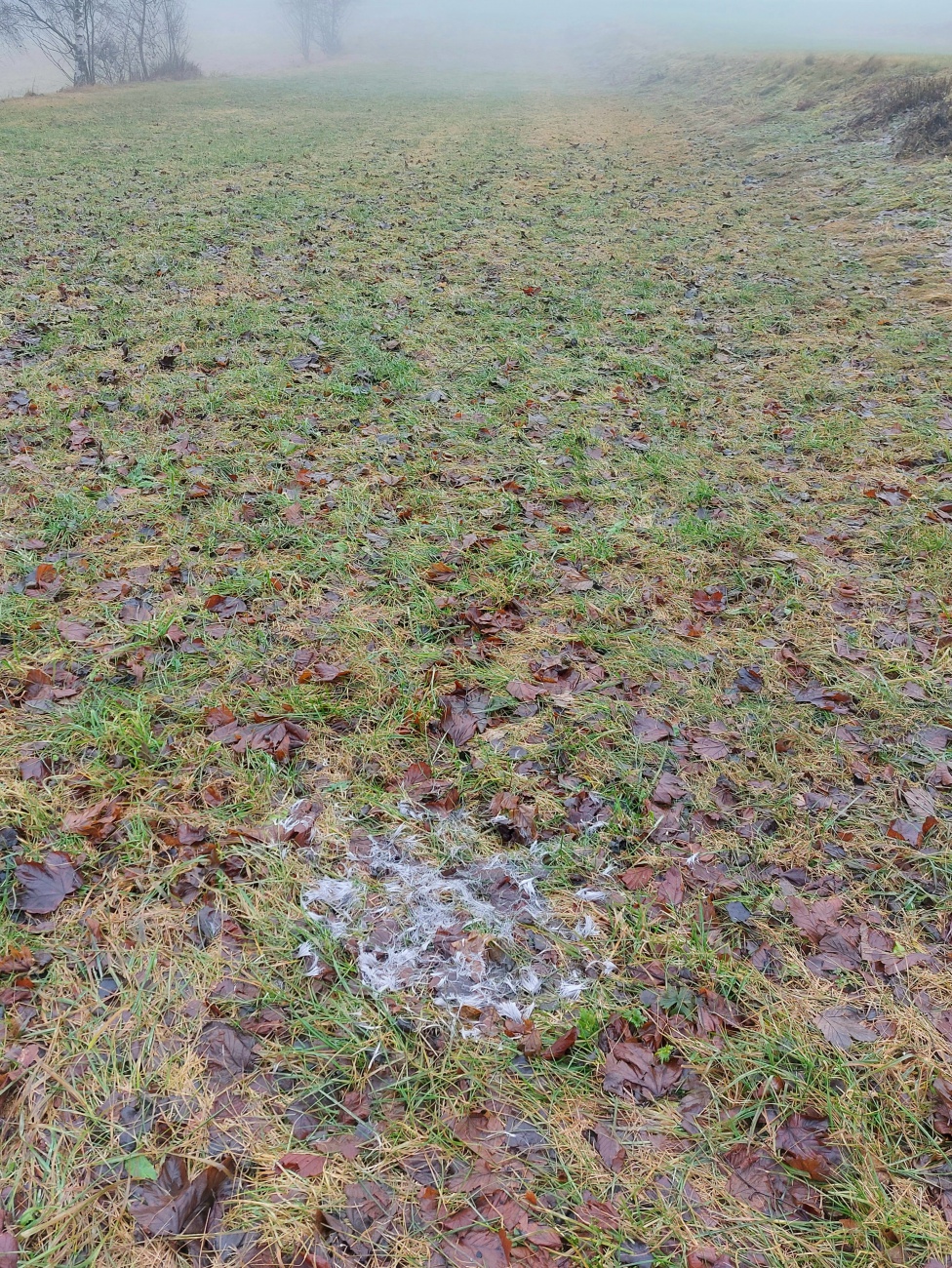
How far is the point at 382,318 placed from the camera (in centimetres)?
677

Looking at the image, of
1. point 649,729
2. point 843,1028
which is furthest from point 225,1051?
point 649,729

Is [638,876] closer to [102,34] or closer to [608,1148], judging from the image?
[608,1148]

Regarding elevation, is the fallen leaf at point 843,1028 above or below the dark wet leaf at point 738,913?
below

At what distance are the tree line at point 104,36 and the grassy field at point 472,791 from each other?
34306 millimetres

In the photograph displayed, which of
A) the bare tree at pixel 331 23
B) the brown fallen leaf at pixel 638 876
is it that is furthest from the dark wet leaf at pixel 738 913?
the bare tree at pixel 331 23

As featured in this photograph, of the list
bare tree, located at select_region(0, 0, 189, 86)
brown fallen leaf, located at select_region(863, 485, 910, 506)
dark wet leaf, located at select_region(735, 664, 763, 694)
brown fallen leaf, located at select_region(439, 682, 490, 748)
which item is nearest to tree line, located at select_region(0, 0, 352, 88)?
bare tree, located at select_region(0, 0, 189, 86)

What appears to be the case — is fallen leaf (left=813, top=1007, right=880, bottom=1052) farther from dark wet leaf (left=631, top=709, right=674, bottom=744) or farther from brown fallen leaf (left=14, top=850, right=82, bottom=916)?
brown fallen leaf (left=14, top=850, right=82, bottom=916)

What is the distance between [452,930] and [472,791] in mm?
565

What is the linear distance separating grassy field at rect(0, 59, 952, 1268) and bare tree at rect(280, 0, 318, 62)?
61813 mm

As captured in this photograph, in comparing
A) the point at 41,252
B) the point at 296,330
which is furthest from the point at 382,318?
the point at 41,252

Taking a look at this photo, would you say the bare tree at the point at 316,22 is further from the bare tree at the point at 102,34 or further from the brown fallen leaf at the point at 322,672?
the brown fallen leaf at the point at 322,672

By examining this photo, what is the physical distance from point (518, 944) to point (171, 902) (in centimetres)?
115

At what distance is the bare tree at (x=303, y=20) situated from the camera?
5056 centimetres

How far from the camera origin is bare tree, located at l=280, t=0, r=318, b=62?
5056 cm
